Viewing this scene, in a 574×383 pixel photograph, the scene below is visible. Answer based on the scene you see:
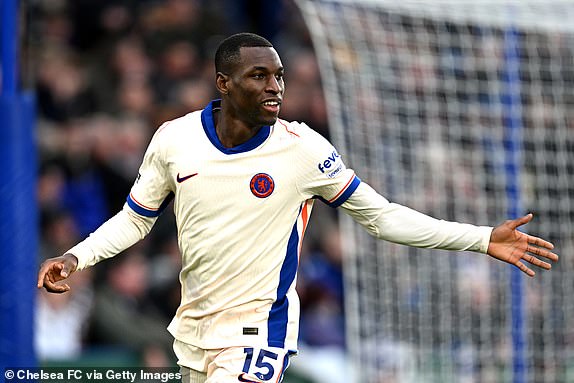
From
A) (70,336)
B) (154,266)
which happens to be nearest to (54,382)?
(70,336)

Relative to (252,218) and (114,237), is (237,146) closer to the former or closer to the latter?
(252,218)

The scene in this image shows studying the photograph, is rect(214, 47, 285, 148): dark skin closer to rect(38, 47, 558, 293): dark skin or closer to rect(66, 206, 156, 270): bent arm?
rect(38, 47, 558, 293): dark skin

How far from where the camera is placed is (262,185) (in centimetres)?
522

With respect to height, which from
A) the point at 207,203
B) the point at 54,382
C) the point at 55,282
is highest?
the point at 207,203

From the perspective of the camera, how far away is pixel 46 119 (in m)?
11.2

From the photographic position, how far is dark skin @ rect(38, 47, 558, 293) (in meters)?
5.19

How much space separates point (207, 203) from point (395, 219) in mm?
869

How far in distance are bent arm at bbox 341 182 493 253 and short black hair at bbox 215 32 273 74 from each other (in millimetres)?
805

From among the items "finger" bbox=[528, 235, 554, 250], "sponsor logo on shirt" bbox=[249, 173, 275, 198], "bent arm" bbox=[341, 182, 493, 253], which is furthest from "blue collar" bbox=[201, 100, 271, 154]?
"finger" bbox=[528, 235, 554, 250]

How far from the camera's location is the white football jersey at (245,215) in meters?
5.21

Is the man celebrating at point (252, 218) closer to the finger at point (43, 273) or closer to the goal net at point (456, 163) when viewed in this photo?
the finger at point (43, 273)

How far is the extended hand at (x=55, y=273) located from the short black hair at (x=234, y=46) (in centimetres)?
113

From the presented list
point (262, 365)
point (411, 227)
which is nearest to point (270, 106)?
point (411, 227)

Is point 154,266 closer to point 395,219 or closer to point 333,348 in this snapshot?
point 333,348
